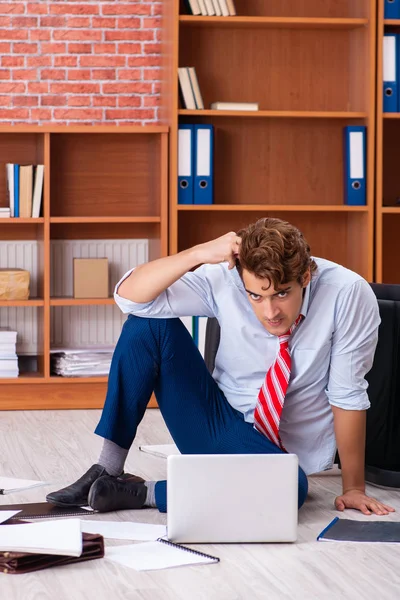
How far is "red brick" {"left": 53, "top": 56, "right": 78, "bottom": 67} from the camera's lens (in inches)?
181

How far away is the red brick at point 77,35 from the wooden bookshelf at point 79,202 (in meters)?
0.50

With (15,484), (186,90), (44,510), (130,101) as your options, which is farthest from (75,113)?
(44,510)

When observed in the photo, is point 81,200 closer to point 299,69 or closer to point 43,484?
point 299,69

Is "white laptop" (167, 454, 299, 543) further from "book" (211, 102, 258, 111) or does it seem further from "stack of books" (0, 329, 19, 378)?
"book" (211, 102, 258, 111)

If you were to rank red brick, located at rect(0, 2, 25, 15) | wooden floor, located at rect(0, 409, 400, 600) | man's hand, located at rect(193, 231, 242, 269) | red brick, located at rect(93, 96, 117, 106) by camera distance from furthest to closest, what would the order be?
red brick, located at rect(93, 96, 117, 106) → red brick, located at rect(0, 2, 25, 15) → man's hand, located at rect(193, 231, 242, 269) → wooden floor, located at rect(0, 409, 400, 600)

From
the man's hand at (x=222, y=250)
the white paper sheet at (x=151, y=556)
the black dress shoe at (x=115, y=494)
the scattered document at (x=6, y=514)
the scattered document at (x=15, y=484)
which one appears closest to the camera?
the white paper sheet at (x=151, y=556)

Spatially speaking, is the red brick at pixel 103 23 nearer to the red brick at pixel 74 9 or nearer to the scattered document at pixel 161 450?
the red brick at pixel 74 9

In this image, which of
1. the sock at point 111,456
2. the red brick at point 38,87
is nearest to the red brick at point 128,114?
the red brick at point 38,87

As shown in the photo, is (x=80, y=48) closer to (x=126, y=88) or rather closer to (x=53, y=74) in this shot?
(x=53, y=74)

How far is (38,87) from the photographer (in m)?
4.61

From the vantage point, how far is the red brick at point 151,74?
15.3 ft

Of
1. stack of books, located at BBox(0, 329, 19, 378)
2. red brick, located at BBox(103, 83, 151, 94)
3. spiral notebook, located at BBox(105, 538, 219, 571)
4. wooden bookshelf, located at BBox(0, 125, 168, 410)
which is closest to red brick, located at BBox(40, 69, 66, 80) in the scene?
red brick, located at BBox(103, 83, 151, 94)

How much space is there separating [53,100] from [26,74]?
0.59 ft

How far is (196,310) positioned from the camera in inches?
98.0
